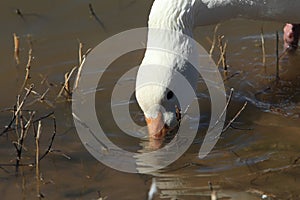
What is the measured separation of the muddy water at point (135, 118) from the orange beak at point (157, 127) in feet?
0.33

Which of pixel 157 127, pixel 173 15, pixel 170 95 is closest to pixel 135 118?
pixel 157 127

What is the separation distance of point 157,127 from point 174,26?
66 cm

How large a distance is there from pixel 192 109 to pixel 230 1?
0.76 metres

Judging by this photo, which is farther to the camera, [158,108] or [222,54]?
[222,54]

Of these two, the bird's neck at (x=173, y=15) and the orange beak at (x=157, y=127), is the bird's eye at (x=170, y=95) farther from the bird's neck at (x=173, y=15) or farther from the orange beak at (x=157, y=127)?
the bird's neck at (x=173, y=15)

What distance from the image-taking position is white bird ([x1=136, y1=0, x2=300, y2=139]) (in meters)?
4.64

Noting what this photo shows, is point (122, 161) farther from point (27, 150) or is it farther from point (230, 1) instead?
point (230, 1)

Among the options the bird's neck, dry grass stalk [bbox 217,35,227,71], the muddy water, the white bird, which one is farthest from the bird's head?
dry grass stalk [bbox 217,35,227,71]

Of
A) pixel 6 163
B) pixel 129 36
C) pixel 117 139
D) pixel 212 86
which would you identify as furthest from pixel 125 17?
pixel 6 163

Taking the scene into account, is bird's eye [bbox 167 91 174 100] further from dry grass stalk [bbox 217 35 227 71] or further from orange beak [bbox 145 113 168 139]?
dry grass stalk [bbox 217 35 227 71]

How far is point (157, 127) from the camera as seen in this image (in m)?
4.80

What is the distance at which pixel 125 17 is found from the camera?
22.9ft

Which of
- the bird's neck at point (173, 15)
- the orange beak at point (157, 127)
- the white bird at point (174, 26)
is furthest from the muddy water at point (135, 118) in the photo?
the bird's neck at point (173, 15)

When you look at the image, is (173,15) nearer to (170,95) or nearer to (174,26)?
(174,26)
